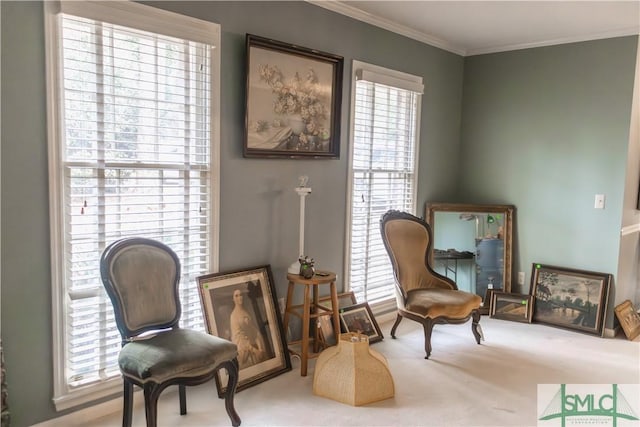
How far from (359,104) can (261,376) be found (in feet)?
6.97

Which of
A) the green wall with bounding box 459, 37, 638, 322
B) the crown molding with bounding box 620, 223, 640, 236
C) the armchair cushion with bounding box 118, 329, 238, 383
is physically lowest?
the armchair cushion with bounding box 118, 329, 238, 383

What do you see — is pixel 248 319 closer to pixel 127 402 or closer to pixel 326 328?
pixel 326 328

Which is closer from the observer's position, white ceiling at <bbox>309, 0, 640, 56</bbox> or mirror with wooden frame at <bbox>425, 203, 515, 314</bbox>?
white ceiling at <bbox>309, 0, 640, 56</bbox>

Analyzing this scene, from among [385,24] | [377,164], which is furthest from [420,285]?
[385,24]

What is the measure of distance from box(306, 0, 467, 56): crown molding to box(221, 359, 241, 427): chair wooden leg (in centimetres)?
238

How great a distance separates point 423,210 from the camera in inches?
185

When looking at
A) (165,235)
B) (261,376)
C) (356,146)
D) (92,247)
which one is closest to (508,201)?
(356,146)

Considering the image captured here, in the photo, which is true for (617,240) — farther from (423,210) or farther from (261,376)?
(261,376)

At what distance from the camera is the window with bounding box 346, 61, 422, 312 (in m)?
3.95

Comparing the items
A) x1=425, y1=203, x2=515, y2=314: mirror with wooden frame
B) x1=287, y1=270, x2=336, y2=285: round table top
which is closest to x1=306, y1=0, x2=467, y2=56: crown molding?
x1=425, y1=203, x2=515, y2=314: mirror with wooden frame

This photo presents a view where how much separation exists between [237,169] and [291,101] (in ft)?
1.99

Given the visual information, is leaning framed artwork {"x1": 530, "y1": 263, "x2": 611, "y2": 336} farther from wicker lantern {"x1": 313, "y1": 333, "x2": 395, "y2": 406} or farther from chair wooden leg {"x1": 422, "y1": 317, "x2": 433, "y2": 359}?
wicker lantern {"x1": 313, "y1": 333, "x2": 395, "y2": 406}

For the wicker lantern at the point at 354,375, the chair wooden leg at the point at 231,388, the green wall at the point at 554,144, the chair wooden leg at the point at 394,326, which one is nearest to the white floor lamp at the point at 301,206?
the wicker lantern at the point at 354,375
